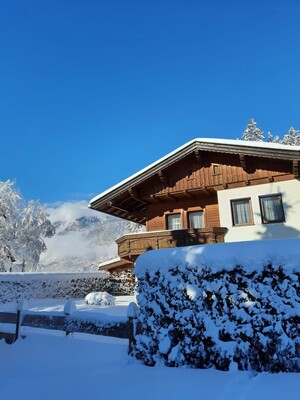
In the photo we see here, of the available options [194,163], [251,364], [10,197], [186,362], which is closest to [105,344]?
[186,362]

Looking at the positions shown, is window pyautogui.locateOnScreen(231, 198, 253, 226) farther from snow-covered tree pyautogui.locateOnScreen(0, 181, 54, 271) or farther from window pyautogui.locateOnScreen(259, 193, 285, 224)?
snow-covered tree pyautogui.locateOnScreen(0, 181, 54, 271)

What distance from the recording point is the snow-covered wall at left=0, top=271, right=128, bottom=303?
19.5 metres

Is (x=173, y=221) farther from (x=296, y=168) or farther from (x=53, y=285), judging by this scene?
(x=53, y=285)

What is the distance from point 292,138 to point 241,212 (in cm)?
2821

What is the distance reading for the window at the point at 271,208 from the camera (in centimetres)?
1470

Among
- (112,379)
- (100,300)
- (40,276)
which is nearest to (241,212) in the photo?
(100,300)

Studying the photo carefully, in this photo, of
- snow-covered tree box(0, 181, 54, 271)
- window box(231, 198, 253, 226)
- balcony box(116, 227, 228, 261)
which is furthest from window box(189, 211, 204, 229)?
snow-covered tree box(0, 181, 54, 271)

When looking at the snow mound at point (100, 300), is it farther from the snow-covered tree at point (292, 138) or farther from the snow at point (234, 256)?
the snow-covered tree at point (292, 138)

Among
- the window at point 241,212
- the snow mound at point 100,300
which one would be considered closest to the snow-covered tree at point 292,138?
the window at point 241,212

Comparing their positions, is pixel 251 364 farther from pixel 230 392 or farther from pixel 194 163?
pixel 194 163

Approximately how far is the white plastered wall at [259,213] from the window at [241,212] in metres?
0.21

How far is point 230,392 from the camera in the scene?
363 centimetres

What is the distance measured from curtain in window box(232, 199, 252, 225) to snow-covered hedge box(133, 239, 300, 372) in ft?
36.1

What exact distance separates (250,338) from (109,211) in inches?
625
